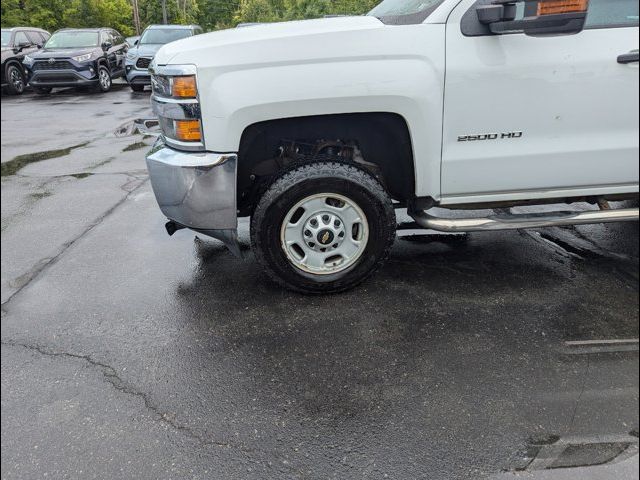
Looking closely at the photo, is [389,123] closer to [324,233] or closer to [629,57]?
[324,233]

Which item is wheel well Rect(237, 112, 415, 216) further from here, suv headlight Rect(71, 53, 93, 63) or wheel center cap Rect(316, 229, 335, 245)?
A: suv headlight Rect(71, 53, 93, 63)

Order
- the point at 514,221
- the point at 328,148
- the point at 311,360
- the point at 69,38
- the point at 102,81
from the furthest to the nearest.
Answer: the point at 102,81 < the point at 328,148 < the point at 514,221 < the point at 311,360 < the point at 69,38

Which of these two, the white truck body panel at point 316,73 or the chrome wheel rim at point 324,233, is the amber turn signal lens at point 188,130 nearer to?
the white truck body panel at point 316,73

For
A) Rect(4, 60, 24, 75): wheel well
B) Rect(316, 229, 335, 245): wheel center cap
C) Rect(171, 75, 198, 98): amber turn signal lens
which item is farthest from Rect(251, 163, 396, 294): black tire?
Rect(4, 60, 24, 75): wheel well

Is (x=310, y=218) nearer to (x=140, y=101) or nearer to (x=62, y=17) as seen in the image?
(x=62, y=17)

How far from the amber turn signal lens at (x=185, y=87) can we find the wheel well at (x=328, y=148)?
1.16 ft

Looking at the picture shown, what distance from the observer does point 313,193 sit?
2924 millimetres

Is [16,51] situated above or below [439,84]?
above

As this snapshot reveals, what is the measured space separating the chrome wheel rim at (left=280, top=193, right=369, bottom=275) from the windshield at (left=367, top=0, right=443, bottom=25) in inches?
41.8

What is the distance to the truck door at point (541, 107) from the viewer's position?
2.64 meters

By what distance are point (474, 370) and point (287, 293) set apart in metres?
1.30

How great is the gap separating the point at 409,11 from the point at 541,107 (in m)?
0.96

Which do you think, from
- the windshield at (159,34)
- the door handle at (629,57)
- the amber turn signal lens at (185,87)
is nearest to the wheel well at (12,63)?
the windshield at (159,34)

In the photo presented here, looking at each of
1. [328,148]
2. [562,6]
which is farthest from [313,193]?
[562,6]
